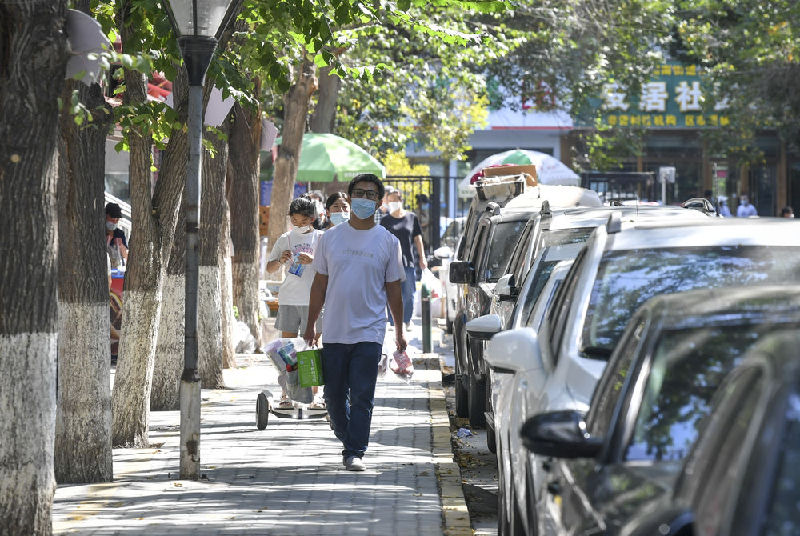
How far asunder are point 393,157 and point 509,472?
42250mm

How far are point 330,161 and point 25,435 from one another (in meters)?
17.1

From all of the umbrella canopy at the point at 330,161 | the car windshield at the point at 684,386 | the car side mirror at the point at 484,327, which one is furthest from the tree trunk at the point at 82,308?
the umbrella canopy at the point at 330,161

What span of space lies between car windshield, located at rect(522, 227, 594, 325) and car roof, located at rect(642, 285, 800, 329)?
3738mm

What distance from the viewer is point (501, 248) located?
14.2m

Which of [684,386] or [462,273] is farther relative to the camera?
[462,273]

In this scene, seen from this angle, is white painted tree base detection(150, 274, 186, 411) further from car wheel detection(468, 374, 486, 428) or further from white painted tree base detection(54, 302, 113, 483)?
white painted tree base detection(54, 302, 113, 483)

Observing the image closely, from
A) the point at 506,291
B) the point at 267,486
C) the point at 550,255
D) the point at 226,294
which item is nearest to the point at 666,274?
the point at 550,255

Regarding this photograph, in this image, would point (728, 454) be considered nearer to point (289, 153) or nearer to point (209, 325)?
point (209, 325)

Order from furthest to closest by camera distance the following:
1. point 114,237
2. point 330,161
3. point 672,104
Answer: point 672,104, point 330,161, point 114,237

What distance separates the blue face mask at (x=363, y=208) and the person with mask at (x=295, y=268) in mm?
2731

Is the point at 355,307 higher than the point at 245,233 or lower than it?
lower

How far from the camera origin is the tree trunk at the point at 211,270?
50.0 ft

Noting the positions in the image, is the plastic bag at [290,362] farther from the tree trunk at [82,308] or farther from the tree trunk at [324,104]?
the tree trunk at [324,104]

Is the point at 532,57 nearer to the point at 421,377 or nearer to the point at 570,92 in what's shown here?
the point at 570,92
